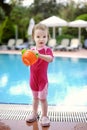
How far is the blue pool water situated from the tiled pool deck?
1267 mm

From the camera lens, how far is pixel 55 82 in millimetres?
8469

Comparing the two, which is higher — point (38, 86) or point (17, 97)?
point (38, 86)

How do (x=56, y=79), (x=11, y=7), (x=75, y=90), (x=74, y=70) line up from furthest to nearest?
(x=11, y=7) → (x=74, y=70) → (x=56, y=79) → (x=75, y=90)

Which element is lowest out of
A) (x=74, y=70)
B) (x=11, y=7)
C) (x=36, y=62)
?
(x=74, y=70)

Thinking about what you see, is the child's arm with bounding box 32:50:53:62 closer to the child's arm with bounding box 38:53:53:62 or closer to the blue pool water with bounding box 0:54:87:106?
the child's arm with bounding box 38:53:53:62

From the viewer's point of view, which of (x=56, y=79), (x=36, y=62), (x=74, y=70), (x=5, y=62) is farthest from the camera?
(x=5, y=62)

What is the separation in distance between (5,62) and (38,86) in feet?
32.0

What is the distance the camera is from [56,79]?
29.6 ft

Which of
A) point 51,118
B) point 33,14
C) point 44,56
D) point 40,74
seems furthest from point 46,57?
point 33,14

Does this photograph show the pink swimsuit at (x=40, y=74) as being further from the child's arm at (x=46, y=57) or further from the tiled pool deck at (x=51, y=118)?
the tiled pool deck at (x=51, y=118)

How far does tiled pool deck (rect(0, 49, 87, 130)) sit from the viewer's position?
12.1 feet

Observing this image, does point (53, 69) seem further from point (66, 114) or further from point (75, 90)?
point (66, 114)

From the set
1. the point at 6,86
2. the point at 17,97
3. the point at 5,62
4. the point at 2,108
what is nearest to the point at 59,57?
the point at 5,62

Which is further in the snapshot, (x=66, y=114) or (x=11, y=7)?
(x=11, y=7)
